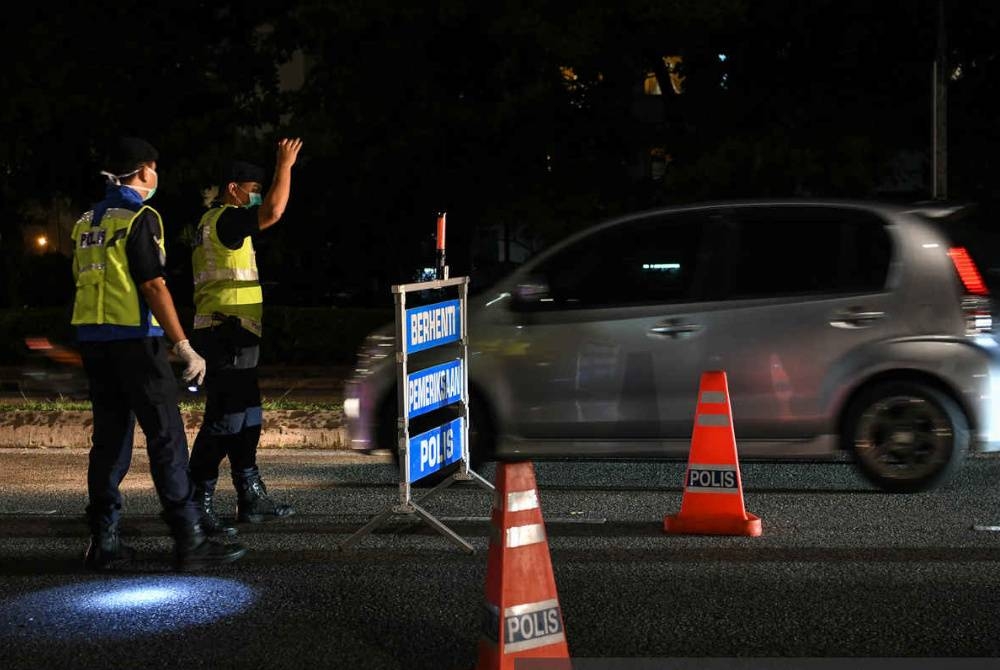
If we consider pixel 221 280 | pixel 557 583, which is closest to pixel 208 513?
pixel 221 280

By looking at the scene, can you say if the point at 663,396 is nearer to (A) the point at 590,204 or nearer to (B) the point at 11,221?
(A) the point at 590,204

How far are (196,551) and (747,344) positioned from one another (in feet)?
12.0

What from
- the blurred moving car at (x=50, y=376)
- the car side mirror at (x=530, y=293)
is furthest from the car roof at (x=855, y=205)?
the blurred moving car at (x=50, y=376)

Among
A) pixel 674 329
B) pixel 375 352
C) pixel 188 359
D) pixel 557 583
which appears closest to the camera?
pixel 557 583

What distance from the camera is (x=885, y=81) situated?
20609mm

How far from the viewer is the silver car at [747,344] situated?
8750 millimetres

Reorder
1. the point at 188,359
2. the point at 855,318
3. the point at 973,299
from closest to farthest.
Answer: the point at 188,359
the point at 973,299
the point at 855,318

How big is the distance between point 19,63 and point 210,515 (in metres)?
14.9

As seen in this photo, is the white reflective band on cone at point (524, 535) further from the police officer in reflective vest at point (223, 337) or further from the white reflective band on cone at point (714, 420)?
the police officer in reflective vest at point (223, 337)

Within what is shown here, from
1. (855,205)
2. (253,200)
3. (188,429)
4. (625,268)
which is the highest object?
(253,200)

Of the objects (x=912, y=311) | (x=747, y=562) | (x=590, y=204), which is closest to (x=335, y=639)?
(x=747, y=562)

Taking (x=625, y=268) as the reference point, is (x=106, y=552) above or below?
below

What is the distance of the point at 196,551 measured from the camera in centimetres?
678

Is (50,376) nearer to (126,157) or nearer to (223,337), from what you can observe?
(223,337)
